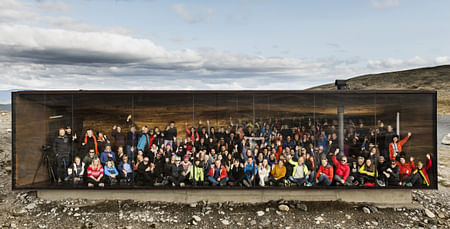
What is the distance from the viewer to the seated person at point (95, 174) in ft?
33.6

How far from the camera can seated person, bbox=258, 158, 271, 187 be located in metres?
10.2

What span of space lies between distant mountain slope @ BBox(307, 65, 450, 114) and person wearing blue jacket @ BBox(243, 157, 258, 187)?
113 feet

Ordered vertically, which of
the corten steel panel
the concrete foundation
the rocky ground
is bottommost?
the rocky ground

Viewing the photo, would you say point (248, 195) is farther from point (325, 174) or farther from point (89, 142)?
point (89, 142)

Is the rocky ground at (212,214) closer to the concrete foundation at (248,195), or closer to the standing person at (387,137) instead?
the concrete foundation at (248,195)

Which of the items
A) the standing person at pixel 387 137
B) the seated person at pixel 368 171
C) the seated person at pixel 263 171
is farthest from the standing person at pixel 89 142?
the standing person at pixel 387 137

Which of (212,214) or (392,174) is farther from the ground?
(392,174)

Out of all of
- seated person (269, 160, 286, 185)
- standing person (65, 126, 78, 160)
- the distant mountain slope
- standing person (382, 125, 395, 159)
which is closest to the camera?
standing person (382, 125, 395, 159)

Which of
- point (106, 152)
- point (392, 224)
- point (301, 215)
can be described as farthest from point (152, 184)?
point (392, 224)

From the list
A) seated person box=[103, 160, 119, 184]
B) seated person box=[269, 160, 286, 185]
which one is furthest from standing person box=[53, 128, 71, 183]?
seated person box=[269, 160, 286, 185]

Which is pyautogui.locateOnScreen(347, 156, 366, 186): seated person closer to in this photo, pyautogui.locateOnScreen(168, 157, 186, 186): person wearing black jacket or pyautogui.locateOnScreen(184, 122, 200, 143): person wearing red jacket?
pyautogui.locateOnScreen(184, 122, 200, 143): person wearing red jacket

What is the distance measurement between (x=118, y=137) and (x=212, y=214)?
13.3ft

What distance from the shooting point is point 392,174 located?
1008 centimetres

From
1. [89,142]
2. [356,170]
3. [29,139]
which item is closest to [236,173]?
[356,170]
